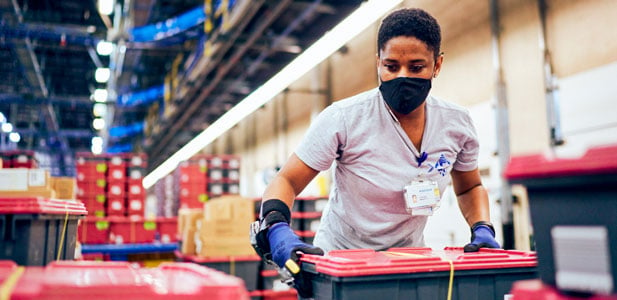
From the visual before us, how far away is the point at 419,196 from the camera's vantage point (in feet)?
6.10

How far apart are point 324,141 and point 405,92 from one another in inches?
13.3

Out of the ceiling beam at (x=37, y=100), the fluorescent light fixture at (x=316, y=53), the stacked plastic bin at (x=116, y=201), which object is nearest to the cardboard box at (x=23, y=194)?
the fluorescent light fixture at (x=316, y=53)

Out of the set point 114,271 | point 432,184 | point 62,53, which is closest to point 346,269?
point 114,271

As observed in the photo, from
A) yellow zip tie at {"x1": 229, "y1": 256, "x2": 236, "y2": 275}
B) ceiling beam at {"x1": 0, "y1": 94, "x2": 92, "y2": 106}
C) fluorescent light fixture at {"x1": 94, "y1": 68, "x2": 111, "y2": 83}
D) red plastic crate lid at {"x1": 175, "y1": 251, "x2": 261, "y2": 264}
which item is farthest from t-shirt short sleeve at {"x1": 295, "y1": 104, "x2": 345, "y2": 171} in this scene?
ceiling beam at {"x1": 0, "y1": 94, "x2": 92, "y2": 106}

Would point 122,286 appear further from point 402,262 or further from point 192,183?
point 192,183

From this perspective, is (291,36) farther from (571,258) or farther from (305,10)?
(571,258)

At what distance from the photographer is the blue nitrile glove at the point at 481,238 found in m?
1.75

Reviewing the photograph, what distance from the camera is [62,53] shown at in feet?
35.2

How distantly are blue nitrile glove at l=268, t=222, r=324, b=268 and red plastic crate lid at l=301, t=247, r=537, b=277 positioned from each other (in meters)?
0.03

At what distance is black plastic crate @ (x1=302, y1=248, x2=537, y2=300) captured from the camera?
1.31 metres

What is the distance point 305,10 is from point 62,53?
21.1 feet

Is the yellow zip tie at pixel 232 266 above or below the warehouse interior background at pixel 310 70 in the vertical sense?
below

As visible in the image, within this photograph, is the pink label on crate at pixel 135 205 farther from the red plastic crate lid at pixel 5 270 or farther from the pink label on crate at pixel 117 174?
the red plastic crate lid at pixel 5 270

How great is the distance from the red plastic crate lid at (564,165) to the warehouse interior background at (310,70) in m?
0.03
